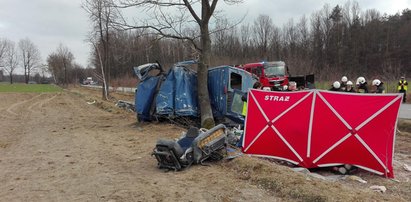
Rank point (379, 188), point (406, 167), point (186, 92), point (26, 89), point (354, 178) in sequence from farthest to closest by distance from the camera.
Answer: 1. point (26, 89)
2. point (186, 92)
3. point (406, 167)
4. point (354, 178)
5. point (379, 188)

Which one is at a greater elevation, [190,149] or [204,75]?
[204,75]

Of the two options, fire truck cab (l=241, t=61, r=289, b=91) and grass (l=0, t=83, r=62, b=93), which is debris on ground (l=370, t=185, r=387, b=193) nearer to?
fire truck cab (l=241, t=61, r=289, b=91)

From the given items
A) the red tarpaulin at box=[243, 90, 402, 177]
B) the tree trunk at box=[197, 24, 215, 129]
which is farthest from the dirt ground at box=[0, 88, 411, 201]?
the tree trunk at box=[197, 24, 215, 129]

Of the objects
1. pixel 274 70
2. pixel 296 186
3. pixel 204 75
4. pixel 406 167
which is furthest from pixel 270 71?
pixel 296 186

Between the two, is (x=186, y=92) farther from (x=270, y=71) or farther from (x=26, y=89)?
(x=26, y=89)

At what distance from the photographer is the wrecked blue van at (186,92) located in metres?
13.4

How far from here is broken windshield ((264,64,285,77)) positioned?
26369mm

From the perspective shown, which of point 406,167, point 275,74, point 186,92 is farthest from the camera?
point 275,74

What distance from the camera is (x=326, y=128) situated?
A: 25.4 feet

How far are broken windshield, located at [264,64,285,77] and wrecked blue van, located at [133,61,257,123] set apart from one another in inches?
482

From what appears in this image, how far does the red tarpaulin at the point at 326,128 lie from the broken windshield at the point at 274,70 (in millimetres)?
17629

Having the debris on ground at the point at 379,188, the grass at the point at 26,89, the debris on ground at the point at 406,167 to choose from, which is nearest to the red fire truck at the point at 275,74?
the debris on ground at the point at 406,167

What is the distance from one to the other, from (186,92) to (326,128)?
261 inches

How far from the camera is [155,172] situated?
24.7ft
